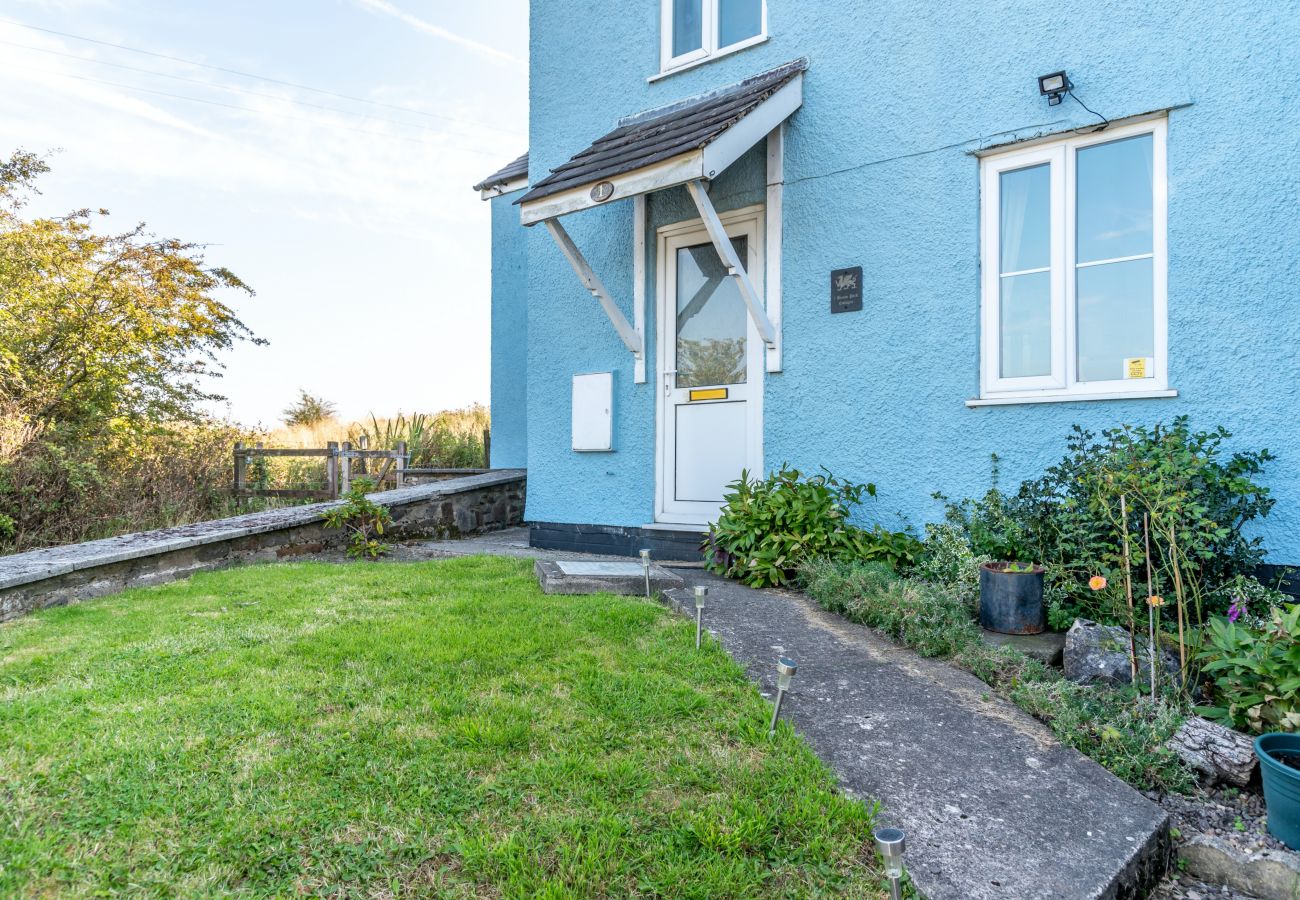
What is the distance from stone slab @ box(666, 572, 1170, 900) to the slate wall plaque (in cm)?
257

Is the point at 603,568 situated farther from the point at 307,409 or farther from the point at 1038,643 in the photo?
the point at 307,409

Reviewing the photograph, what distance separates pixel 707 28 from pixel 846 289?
262 cm

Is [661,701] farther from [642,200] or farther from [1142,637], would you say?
[642,200]

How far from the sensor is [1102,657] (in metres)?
2.95

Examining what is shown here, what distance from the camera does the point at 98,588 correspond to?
4508 millimetres

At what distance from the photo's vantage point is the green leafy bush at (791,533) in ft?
14.6

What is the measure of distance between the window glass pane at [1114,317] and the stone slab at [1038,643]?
160cm

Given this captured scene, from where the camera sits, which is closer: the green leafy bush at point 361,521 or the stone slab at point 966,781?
the stone slab at point 966,781

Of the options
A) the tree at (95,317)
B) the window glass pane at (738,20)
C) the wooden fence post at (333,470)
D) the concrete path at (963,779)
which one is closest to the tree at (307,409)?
the tree at (95,317)

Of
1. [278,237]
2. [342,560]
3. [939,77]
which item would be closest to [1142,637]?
[939,77]

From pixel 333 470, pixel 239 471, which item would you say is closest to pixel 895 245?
pixel 333 470

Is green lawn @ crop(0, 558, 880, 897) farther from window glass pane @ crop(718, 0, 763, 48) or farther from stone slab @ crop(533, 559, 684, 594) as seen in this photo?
window glass pane @ crop(718, 0, 763, 48)

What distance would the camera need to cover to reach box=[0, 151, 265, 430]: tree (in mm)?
9266

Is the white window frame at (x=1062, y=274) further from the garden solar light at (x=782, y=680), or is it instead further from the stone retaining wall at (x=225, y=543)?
the stone retaining wall at (x=225, y=543)
